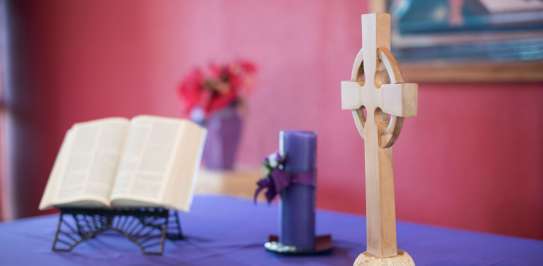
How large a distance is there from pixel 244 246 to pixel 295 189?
0.17m

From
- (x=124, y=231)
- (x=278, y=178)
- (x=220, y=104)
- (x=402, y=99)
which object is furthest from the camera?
(x=220, y=104)

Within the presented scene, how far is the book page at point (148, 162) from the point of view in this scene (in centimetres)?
145

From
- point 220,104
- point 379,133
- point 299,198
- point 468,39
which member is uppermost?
point 468,39

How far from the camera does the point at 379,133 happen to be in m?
1.24

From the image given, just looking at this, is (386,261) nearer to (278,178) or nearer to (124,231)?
(278,178)

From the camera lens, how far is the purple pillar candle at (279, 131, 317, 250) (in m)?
1.43

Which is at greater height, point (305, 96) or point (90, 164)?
point (305, 96)

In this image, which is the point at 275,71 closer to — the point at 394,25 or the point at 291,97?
the point at 291,97

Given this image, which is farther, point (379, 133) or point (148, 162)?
point (148, 162)

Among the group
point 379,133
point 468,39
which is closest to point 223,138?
point 468,39

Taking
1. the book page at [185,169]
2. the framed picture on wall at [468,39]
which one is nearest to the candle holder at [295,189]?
the book page at [185,169]

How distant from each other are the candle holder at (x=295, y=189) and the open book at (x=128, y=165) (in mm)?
184

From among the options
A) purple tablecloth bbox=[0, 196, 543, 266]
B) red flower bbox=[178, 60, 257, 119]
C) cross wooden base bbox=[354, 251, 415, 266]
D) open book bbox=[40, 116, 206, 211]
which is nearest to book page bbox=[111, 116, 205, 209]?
open book bbox=[40, 116, 206, 211]

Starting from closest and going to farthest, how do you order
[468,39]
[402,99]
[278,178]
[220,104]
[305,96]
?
[402,99] < [278,178] < [468,39] < [220,104] < [305,96]
